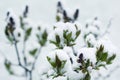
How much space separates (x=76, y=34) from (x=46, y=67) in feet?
0.87

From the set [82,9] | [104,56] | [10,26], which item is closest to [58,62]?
[104,56]

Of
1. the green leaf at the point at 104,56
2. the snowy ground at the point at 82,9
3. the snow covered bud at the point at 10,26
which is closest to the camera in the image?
the green leaf at the point at 104,56

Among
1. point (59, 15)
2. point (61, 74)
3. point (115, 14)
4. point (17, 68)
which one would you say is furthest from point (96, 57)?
point (115, 14)

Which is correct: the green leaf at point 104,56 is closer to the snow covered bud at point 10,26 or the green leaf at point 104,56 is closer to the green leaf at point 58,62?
the green leaf at point 58,62

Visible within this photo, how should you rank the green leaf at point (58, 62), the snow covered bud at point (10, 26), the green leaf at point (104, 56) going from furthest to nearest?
the snow covered bud at point (10, 26)
the green leaf at point (104, 56)
the green leaf at point (58, 62)

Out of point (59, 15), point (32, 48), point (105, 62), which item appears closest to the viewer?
point (105, 62)

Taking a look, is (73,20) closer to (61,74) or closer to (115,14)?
(61,74)

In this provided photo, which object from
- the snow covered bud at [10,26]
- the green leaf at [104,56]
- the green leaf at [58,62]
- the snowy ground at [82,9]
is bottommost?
the green leaf at [58,62]

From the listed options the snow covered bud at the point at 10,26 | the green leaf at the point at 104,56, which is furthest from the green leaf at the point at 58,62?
the snow covered bud at the point at 10,26

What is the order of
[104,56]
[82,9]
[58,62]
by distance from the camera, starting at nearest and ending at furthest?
[58,62] → [104,56] → [82,9]

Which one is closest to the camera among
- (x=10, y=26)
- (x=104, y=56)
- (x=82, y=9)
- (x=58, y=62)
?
(x=58, y=62)

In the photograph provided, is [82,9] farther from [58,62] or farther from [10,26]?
[58,62]

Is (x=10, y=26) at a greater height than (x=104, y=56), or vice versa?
(x=10, y=26)

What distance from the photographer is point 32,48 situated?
372 cm
